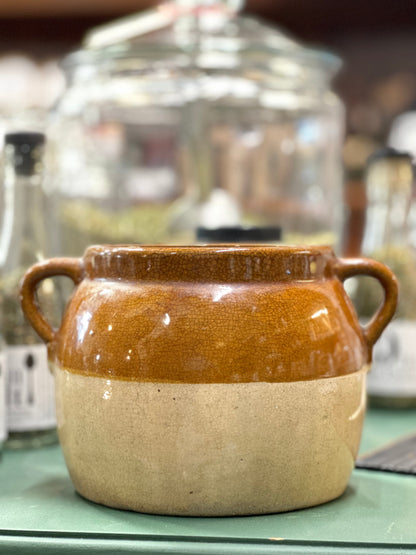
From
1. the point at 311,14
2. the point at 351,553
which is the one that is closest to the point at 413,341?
the point at 351,553

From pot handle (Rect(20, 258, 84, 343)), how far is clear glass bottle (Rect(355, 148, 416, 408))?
13.9 inches

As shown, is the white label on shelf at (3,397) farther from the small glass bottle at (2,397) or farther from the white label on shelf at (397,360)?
the white label on shelf at (397,360)

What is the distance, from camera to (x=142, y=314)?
46 centimetres

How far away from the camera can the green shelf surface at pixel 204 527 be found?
16.6 inches

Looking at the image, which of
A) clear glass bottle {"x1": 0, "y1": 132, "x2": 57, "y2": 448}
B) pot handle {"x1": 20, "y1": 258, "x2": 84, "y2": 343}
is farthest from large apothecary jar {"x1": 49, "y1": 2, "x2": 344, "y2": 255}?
pot handle {"x1": 20, "y1": 258, "x2": 84, "y2": 343}

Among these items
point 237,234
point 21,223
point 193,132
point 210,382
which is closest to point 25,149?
point 21,223

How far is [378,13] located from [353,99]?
24 cm

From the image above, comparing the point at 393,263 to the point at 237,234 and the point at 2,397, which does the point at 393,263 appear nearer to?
the point at 237,234

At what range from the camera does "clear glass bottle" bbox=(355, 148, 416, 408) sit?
0.77 metres

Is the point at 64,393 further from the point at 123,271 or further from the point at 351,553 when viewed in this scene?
the point at 351,553

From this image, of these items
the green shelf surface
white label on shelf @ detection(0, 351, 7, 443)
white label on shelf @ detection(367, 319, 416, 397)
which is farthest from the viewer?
white label on shelf @ detection(367, 319, 416, 397)

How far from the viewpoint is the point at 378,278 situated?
512mm

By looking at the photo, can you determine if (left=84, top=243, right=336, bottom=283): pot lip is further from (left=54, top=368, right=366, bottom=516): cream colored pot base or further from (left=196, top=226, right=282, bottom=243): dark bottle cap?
(left=196, top=226, right=282, bottom=243): dark bottle cap

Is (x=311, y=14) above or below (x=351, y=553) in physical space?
above
